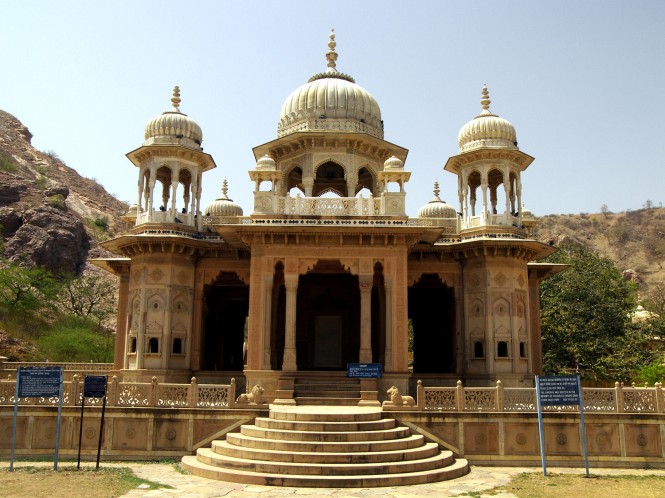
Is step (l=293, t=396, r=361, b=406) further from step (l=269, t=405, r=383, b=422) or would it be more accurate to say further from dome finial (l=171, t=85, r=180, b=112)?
dome finial (l=171, t=85, r=180, b=112)

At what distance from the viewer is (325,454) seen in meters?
14.1

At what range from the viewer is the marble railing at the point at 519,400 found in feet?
54.9

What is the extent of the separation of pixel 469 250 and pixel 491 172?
4.02 m

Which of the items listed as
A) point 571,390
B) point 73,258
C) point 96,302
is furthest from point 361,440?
point 73,258

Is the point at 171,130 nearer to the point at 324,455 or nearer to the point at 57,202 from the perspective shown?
the point at 324,455

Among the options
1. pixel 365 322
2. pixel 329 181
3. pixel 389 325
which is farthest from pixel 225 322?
pixel 389 325

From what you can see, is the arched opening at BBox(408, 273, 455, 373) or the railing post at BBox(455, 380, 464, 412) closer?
the railing post at BBox(455, 380, 464, 412)

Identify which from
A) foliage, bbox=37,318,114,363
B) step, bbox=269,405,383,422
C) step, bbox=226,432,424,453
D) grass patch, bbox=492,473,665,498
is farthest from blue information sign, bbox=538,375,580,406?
foliage, bbox=37,318,114,363

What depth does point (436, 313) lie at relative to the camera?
27125 mm

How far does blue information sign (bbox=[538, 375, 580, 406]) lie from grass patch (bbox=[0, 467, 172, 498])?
916 cm

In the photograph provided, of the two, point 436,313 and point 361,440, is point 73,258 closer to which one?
point 436,313

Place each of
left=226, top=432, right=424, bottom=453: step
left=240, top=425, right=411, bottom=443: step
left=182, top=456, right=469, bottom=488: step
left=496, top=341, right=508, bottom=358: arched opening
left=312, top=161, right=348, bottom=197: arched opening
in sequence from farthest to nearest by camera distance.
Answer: left=312, top=161, right=348, bottom=197: arched opening
left=496, top=341, right=508, bottom=358: arched opening
left=240, top=425, right=411, bottom=443: step
left=226, top=432, right=424, bottom=453: step
left=182, top=456, right=469, bottom=488: step

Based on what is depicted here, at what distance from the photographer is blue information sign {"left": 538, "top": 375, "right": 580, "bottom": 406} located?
15.2m

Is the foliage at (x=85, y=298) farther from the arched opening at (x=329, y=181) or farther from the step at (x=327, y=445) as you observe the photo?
the step at (x=327, y=445)
